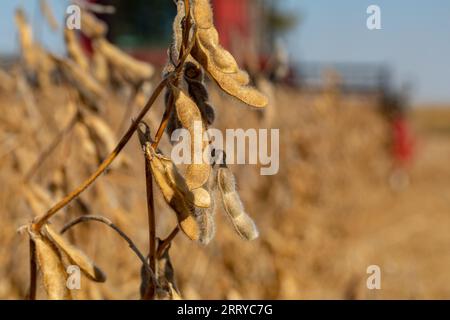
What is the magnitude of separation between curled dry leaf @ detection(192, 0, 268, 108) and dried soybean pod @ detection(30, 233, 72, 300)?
346 millimetres

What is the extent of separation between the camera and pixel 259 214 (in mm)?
3227

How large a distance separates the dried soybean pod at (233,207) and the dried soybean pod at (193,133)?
7 cm

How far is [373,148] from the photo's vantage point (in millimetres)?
9367

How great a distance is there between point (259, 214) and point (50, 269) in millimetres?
2214

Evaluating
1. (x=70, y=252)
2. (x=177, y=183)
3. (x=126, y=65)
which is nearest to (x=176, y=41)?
(x=177, y=183)

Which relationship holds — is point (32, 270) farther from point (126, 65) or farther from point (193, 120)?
point (126, 65)

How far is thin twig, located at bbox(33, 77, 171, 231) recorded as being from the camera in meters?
0.89

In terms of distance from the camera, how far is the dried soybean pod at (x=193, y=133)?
34.1 inches

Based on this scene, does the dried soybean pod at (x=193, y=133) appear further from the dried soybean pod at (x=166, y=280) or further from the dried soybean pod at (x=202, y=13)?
the dried soybean pod at (x=166, y=280)

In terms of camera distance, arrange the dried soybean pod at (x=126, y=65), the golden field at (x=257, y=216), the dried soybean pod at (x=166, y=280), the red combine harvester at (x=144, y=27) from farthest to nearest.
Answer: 1. the red combine harvester at (x=144, y=27)
2. the golden field at (x=257, y=216)
3. the dried soybean pod at (x=126, y=65)
4. the dried soybean pod at (x=166, y=280)

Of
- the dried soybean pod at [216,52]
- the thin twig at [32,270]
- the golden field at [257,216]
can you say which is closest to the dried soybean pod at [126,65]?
the golden field at [257,216]
